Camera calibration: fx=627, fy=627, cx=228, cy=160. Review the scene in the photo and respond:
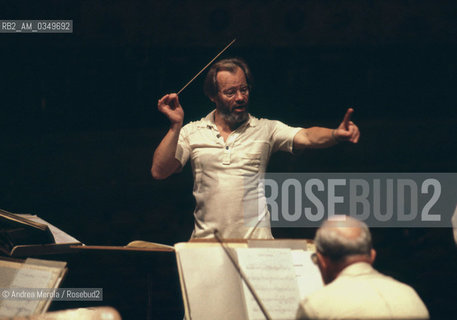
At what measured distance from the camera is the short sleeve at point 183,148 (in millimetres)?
3695

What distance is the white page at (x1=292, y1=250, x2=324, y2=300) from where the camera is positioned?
2.85m

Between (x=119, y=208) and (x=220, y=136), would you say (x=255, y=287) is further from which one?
(x=119, y=208)

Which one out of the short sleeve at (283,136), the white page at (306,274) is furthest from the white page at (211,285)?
the short sleeve at (283,136)

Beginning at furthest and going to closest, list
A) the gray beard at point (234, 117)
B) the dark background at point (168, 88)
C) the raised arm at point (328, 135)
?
the dark background at point (168, 88) → the gray beard at point (234, 117) → the raised arm at point (328, 135)

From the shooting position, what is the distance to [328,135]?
11.5 feet

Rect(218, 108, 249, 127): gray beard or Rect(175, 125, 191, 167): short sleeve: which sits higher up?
Rect(218, 108, 249, 127): gray beard

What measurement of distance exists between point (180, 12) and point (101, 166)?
1363 mm

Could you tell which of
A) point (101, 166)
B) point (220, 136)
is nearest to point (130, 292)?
point (101, 166)

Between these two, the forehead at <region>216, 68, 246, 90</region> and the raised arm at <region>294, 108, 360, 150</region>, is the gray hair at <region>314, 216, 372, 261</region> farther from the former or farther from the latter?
the forehead at <region>216, 68, 246, 90</region>

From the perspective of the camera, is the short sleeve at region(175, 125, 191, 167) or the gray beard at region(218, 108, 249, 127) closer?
the short sleeve at region(175, 125, 191, 167)

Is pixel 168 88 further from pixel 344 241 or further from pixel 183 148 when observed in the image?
pixel 344 241

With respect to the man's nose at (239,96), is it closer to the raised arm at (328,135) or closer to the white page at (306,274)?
the raised arm at (328,135)

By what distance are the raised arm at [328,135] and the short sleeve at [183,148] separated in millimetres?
646

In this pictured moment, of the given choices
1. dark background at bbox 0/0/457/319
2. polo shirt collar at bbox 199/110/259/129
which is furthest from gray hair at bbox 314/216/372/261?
dark background at bbox 0/0/457/319
